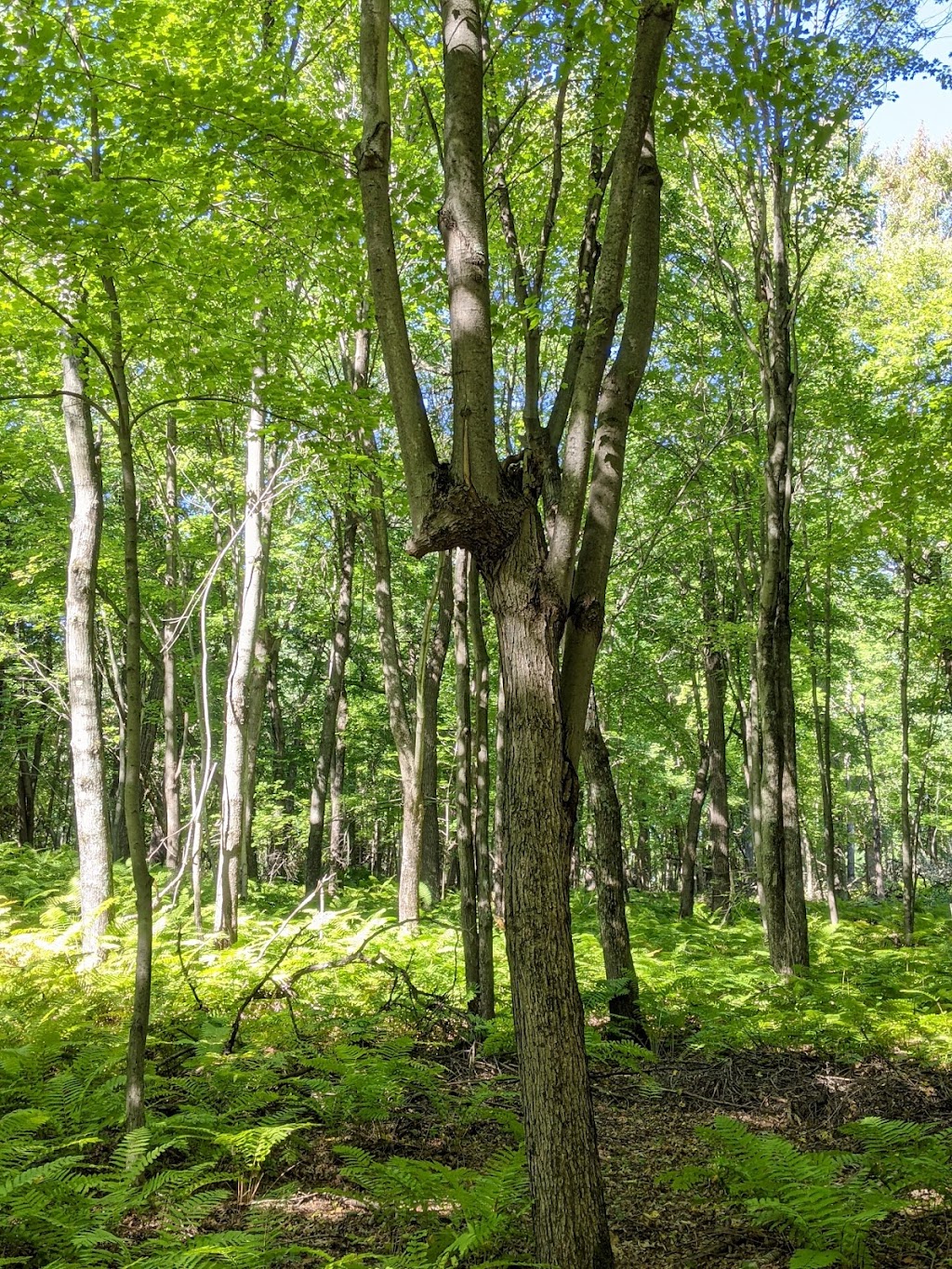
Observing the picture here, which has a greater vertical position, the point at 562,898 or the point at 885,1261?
the point at 562,898

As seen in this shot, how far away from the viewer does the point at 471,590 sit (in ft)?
19.1

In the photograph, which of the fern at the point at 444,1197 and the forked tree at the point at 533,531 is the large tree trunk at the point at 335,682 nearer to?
the fern at the point at 444,1197

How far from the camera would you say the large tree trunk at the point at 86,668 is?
7590 mm

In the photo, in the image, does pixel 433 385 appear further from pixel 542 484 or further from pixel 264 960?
pixel 542 484

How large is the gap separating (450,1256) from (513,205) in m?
7.16

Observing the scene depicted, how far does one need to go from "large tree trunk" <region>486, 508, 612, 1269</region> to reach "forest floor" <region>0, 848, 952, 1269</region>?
264 mm

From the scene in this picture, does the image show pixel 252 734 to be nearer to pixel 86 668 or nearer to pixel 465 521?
pixel 86 668

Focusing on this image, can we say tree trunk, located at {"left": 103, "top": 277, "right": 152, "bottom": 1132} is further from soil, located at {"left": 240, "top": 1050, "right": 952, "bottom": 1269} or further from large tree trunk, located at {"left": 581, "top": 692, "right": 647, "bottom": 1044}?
large tree trunk, located at {"left": 581, "top": 692, "right": 647, "bottom": 1044}

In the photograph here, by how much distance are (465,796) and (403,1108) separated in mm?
2107

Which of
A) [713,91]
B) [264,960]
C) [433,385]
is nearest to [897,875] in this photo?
[433,385]

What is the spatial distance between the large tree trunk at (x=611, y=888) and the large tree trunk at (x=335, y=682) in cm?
837

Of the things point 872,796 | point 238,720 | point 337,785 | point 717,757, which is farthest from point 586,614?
point 872,796

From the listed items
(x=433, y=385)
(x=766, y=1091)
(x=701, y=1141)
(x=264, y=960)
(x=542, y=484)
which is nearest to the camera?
(x=542, y=484)

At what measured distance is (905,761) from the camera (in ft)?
37.2
